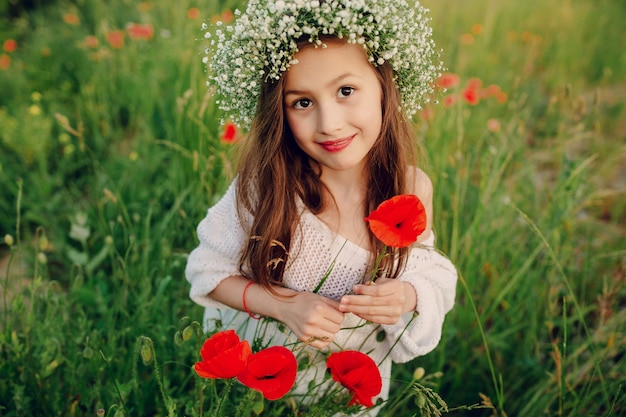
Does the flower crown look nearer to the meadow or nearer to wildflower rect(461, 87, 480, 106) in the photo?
the meadow

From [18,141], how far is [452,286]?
224 cm

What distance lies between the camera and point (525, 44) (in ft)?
14.8

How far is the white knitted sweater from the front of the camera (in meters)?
1.35

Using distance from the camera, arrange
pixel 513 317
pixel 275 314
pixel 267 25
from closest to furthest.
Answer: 1. pixel 267 25
2. pixel 275 314
3. pixel 513 317

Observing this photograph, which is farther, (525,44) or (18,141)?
(525,44)

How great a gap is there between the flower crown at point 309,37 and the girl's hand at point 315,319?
1.62 ft

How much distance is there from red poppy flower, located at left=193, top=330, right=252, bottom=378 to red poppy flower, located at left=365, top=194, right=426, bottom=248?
0.30 meters

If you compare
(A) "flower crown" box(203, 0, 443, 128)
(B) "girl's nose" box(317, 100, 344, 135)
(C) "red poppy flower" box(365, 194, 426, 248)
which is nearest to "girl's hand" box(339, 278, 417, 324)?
(C) "red poppy flower" box(365, 194, 426, 248)

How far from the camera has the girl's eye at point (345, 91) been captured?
3.96 feet

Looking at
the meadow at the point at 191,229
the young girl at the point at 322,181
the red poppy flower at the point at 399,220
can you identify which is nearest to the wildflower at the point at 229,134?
the meadow at the point at 191,229

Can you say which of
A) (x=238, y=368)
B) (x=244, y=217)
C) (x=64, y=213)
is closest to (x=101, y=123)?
(x=64, y=213)

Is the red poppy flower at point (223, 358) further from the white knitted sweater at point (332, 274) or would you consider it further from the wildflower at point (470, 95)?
the wildflower at point (470, 95)

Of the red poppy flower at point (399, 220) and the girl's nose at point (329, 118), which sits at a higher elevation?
the girl's nose at point (329, 118)

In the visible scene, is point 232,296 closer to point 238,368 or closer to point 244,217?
point 244,217
